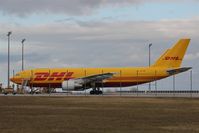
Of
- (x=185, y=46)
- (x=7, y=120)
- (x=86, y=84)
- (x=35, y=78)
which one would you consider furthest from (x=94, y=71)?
(x=7, y=120)

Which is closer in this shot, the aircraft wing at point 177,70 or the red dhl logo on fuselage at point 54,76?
the aircraft wing at point 177,70

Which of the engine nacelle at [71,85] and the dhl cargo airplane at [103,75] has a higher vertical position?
the dhl cargo airplane at [103,75]

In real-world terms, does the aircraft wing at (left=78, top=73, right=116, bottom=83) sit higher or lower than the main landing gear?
higher

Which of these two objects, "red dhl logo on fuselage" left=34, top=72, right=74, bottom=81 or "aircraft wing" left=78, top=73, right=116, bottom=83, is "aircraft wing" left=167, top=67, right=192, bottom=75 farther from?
"red dhl logo on fuselage" left=34, top=72, right=74, bottom=81

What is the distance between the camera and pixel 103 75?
6525 cm

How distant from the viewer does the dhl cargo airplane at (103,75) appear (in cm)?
6600

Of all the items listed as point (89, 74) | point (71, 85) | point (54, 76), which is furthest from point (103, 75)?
point (54, 76)

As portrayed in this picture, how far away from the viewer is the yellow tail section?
67.9 m

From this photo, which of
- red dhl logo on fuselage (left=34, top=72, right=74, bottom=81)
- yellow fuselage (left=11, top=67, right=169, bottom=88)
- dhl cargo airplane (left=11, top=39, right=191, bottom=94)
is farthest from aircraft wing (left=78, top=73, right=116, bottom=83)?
red dhl logo on fuselage (left=34, top=72, right=74, bottom=81)

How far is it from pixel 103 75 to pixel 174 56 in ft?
31.0

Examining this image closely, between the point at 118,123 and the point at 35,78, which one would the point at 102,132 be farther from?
the point at 35,78

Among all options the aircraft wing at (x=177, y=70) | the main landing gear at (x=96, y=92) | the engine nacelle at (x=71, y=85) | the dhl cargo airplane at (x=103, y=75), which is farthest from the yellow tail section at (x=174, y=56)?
the engine nacelle at (x=71, y=85)

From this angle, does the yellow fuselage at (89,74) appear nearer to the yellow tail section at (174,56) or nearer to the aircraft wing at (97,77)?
the aircraft wing at (97,77)

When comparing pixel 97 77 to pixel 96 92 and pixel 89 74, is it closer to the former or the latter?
pixel 89 74
